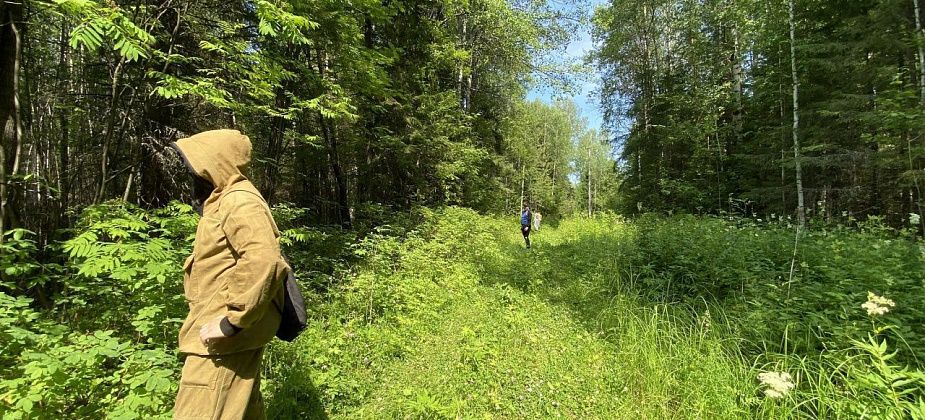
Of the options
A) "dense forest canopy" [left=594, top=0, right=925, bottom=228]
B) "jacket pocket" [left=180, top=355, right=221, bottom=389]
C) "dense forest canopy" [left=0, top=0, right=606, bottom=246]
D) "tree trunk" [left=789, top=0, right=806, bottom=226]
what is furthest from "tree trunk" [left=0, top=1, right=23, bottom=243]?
"tree trunk" [left=789, top=0, right=806, bottom=226]

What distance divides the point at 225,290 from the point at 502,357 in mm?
3046

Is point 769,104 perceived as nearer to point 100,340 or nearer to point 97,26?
point 97,26

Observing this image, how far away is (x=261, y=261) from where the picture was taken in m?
1.81

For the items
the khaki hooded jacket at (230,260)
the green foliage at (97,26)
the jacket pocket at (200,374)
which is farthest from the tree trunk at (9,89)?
the jacket pocket at (200,374)

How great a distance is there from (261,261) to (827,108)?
13961 mm

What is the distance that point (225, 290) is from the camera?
1876mm

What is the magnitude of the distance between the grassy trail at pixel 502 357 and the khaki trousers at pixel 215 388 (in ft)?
4.89

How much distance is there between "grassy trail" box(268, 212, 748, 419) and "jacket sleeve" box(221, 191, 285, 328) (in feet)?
6.19

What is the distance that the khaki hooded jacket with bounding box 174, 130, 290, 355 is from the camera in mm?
1799

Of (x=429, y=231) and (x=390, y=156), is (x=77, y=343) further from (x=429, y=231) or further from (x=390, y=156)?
(x=390, y=156)

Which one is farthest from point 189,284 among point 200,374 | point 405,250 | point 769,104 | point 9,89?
point 769,104

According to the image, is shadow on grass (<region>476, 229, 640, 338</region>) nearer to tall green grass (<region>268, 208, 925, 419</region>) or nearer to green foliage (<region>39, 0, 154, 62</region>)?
tall green grass (<region>268, 208, 925, 419</region>)

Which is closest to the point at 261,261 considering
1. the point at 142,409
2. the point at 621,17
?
the point at 142,409

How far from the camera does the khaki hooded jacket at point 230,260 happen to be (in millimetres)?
1799
